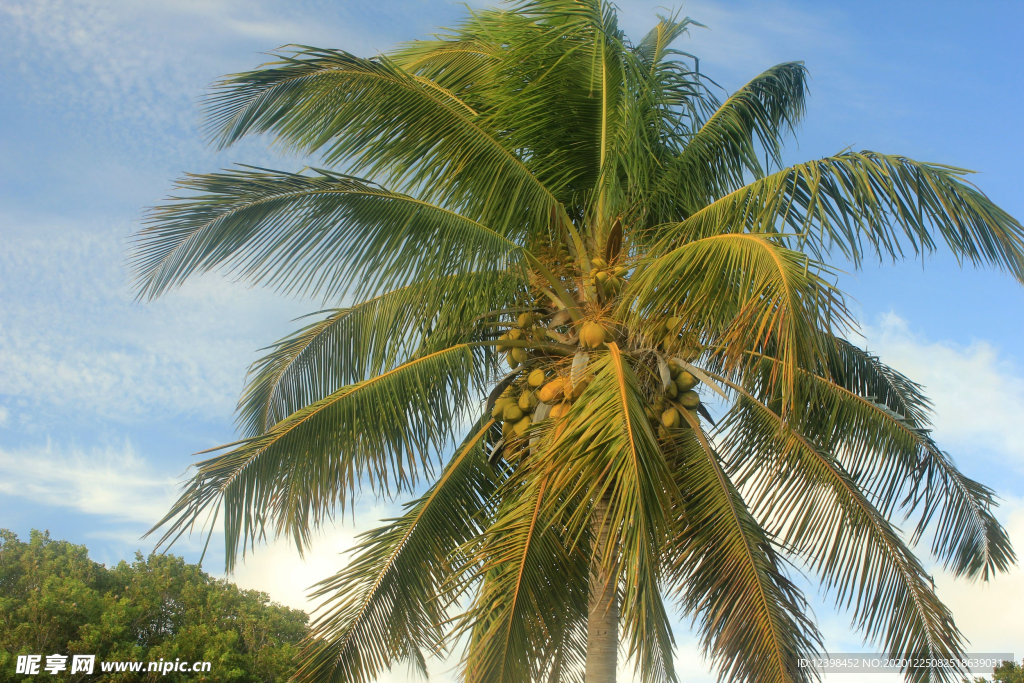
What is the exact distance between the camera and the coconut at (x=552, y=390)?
5688 mm

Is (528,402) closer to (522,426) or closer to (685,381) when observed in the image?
(522,426)

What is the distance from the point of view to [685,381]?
19.1ft

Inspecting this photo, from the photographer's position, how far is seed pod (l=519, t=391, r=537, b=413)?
5984mm

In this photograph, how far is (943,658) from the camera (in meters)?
5.66

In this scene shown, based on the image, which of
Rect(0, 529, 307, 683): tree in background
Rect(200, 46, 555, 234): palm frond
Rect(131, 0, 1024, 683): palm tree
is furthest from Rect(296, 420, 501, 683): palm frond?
Rect(0, 529, 307, 683): tree in background

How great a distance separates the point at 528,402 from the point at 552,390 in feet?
1.20

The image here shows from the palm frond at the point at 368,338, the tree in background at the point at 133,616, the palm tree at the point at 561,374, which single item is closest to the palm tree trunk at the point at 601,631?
the palm tree at the point at 561,374

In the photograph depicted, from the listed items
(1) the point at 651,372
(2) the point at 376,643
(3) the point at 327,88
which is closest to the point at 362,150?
(3) the point at 327,88

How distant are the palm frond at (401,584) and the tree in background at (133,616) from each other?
22.0ft

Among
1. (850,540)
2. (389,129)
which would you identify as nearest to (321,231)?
(389,129)

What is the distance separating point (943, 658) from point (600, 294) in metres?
3.50

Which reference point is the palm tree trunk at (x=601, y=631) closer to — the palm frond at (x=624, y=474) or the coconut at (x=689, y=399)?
the palm frond at (x=624, y=474)

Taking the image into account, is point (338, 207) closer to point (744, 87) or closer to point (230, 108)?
point (230, 108)

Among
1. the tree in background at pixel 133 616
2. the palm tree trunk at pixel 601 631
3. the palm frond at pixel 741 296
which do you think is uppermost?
→ the tree in background at pixel 133 616
